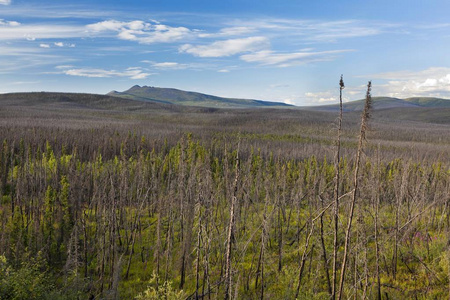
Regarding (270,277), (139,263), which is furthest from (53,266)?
(270,277)

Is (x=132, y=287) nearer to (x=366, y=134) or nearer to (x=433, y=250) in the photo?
(x=366, y=134)

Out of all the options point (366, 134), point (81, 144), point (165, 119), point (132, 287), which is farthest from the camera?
point (165, 119)

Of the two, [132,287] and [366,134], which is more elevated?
[366,134]

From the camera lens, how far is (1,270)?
1491 centimetres

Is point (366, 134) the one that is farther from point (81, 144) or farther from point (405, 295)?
point (81, 144)

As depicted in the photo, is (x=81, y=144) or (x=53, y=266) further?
(x=81, y=144)

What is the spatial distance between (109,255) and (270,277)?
1338cm

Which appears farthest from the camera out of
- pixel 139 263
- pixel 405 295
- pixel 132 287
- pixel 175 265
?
pixel 139 263

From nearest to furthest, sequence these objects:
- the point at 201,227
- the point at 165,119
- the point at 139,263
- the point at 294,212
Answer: the point at 201,227
the point at 139,263
the point at 294,212
the point at 165,119

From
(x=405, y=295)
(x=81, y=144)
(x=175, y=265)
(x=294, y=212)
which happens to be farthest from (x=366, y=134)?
(x=81, y=144)

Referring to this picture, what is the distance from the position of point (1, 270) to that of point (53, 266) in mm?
11726

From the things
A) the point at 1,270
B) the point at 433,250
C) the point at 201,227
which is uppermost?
the point at 201,227

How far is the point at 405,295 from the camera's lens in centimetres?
1888

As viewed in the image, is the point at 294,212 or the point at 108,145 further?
the point at 108,145
